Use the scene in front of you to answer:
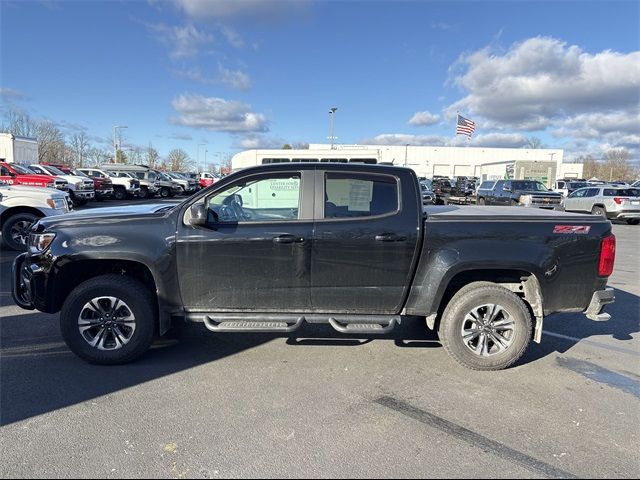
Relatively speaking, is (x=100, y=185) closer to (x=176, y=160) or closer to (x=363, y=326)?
(x=363, y=326)

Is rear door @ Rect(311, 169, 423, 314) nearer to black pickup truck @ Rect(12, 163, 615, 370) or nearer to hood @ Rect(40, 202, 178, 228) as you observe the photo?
black pickup truck @ Rect(12, 163, 615, 370)

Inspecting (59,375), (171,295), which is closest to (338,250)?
(171,295)

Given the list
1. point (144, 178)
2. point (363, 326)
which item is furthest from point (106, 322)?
point (144, 178)

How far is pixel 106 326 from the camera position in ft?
13.4

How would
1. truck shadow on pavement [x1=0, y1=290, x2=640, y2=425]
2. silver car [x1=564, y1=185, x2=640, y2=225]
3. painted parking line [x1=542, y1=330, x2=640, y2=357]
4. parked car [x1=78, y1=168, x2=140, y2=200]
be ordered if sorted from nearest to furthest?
truck shadow on pavement [x1=0, y1=290, x2=640, y2=425] < painted parking line [x1=542, y1=330, x2=640, y2=357] < silver car [x1=564, y1=185, x2=640, y2=225] < parked car [x1=78, y1=168, x2=140, y2=200]

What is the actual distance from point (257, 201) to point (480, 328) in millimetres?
2447

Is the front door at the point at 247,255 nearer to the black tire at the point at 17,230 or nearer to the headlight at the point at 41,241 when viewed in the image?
the headlight at the point at 41,241

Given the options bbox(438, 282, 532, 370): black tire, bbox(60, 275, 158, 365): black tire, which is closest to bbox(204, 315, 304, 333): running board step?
bbox(60, 275, 158, 365): black tire

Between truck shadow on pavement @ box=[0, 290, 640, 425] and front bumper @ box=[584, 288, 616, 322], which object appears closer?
truck shadow on pavement @ box=[0, 290, 640, 425]

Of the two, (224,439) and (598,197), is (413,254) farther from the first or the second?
(598,197)

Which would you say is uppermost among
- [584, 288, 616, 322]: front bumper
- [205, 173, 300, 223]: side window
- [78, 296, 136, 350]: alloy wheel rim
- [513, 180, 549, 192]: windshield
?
[513, 180, 549, 192]: windshield

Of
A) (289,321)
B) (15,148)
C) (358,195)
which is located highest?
(15,148)

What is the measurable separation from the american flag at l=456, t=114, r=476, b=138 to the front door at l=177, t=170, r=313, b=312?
3610cm

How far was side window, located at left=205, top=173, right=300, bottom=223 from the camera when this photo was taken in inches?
162
